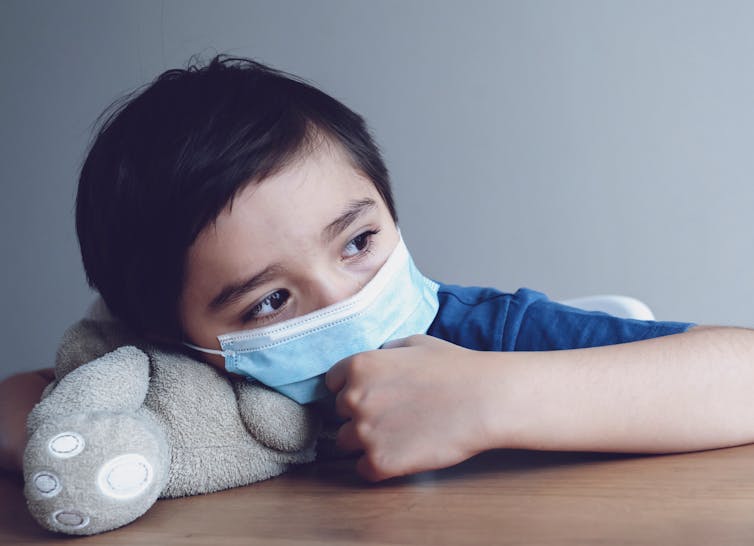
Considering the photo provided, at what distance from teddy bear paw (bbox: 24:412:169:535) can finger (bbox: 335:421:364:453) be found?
0.52 ft

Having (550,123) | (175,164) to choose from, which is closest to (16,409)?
(175,164)

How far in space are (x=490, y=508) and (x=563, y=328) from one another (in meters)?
0.32

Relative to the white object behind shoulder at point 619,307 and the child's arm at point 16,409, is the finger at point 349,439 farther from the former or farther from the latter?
the white object behind shoulder at point 619,307

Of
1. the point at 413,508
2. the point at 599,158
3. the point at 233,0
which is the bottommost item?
the point at 413,508

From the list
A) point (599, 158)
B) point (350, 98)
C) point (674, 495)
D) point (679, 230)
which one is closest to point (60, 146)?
point (350, 98)

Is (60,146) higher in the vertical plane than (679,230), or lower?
higher

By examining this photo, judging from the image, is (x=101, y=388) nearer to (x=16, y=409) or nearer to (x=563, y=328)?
(x=16, y=409)

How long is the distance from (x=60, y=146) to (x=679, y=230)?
1699 mm

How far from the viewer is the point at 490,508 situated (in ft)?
1.57

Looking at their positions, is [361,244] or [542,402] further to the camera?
[361,244]

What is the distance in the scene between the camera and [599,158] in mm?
1597

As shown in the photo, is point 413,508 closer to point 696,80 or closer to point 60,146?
point 696,80

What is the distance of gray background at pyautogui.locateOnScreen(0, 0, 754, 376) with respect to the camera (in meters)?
1.52

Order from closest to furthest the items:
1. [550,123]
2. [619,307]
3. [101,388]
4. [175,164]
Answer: [101,388] → [175,164] → [619,307] → [550,123]
